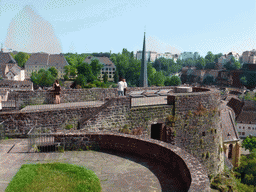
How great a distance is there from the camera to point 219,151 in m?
17.0

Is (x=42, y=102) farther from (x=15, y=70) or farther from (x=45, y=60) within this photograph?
(x=45, y=60)

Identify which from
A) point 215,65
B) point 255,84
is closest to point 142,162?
point 255,84

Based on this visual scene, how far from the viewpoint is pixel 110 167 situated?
8.53 meters

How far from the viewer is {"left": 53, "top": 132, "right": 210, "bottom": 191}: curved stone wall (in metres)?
6.61

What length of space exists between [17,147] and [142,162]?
5.07 metres

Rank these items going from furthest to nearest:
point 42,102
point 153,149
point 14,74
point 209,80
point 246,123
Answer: point 209,80, point 14,74, point 246,123, point 42,102, point 153,149

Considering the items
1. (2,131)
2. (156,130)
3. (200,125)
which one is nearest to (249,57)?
(200,125)

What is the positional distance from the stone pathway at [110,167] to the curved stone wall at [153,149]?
0.84 ft

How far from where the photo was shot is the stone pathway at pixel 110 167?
731 cm

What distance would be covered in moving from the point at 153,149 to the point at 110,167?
1561 millimetres

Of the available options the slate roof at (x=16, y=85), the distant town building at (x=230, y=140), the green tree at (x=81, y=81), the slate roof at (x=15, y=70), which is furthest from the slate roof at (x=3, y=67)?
the distant town building at (x=230, y=140)

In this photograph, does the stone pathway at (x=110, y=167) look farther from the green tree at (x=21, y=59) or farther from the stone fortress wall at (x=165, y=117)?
the green tree at (x=21, y=59)

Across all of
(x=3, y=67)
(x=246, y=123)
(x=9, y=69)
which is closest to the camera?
(x=246, y=123)

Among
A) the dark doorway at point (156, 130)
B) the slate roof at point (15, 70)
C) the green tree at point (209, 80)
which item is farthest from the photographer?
the green tree at point (209, 80)
